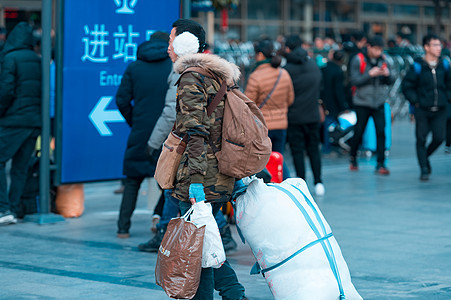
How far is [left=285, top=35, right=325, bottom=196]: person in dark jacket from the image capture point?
10602 mm

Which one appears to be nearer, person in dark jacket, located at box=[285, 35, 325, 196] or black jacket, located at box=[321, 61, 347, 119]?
person in dark jacket, located at box=[285, 35, 325, 196]

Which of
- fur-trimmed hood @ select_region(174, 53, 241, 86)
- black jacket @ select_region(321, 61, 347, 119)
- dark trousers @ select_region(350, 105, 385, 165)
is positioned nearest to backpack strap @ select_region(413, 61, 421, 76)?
dark trousers @ select_region(350, 105, 385, 165)

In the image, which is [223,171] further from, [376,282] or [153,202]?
[153,202]

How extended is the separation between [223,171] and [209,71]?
1.95 feet

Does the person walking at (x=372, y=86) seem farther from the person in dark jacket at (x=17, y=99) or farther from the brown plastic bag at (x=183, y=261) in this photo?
the brown plastic bag at (x=183, y=261)

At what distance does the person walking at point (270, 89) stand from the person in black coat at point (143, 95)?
1876 mm

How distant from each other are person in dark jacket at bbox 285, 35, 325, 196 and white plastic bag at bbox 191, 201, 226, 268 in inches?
220

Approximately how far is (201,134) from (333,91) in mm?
10056

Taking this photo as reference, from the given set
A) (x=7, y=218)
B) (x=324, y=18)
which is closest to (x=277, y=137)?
(x=7, y=218)

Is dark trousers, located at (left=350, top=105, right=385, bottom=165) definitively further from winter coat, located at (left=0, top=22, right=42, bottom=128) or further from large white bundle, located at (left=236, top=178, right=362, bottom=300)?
large white bundle, located at (left=236, top=178, right=362, bottom=300)

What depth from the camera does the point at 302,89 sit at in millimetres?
10641

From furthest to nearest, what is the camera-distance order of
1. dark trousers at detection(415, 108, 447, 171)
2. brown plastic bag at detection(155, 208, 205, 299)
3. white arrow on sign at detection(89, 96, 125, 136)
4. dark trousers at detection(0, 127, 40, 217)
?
1. dark trousers at detection(415, 108, 447, 171)
2. white arrow on sign at detection(89, 96, 125, 136)
3. dark trousers at detection(0, 127, 40, 217)
4. brown plastic bag at detection(155, 208, 205, 299)

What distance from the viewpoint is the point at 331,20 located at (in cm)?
3491

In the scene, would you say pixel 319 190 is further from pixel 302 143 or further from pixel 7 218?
pixel 7 218
